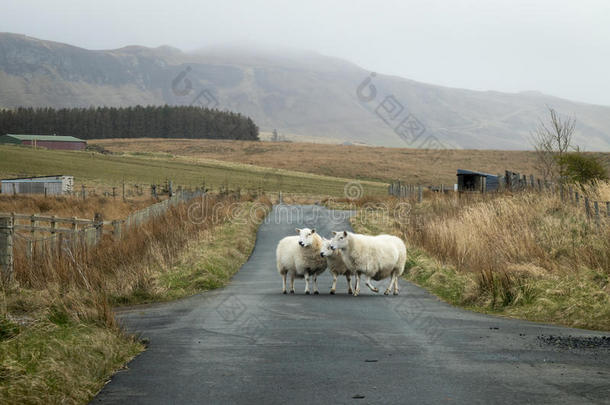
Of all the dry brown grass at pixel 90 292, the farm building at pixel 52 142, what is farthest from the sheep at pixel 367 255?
the farm building at pixel 52 142

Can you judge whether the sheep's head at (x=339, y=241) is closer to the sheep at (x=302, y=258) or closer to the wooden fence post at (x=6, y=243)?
the sheep at (x=302, y=258)

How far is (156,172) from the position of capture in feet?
304

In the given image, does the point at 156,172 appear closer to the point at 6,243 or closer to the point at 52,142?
the point at 52,142

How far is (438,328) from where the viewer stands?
1170 cm

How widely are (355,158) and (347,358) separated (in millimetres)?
127896

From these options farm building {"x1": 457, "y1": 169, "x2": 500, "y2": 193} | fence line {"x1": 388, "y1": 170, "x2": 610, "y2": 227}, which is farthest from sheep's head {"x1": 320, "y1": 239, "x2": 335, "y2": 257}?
farm building {"x1": 457, "y1": 169, "x2": 500, "y2": 193}

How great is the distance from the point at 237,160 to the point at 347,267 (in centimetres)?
11501

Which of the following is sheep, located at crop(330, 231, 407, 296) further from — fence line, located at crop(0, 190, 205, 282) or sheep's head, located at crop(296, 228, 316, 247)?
fence line, located at crop(0, 190, 205, 282)

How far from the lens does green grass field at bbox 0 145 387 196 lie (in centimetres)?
8156

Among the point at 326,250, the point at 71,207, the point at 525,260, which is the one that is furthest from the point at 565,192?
the point at 71,207

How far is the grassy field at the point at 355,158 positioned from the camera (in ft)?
381

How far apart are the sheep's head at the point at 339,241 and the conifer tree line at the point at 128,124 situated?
175276 mm

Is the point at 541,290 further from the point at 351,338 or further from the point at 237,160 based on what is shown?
the point at 237,160

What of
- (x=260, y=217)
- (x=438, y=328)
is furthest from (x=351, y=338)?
(x=260, y=217)
